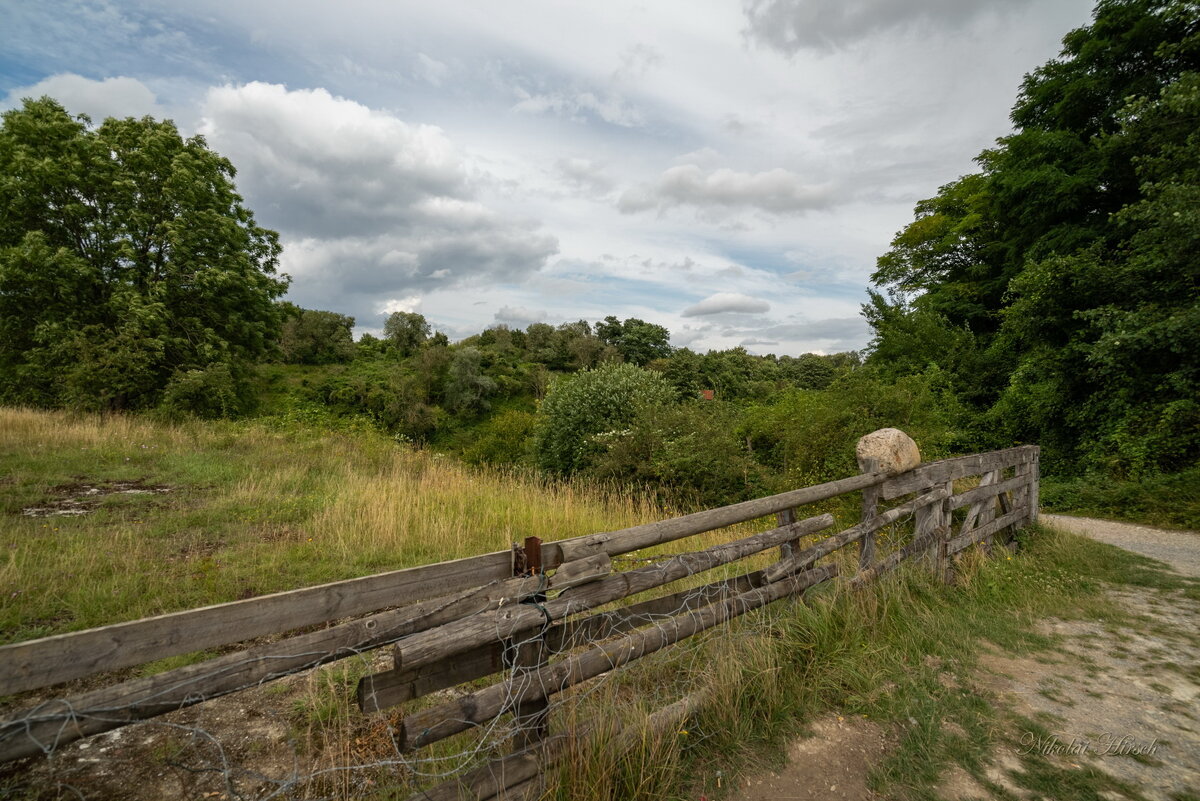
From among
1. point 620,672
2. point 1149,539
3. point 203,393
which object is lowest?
point 1149,539

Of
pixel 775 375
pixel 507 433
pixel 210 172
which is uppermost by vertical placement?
pixel 210 172

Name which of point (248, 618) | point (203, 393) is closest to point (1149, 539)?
point (248, 618)

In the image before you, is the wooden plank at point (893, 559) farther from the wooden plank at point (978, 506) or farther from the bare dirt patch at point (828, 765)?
the bare dirt patch at point (828, 765)

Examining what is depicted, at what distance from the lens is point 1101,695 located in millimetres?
3580

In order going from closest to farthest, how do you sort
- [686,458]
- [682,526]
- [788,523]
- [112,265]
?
[682,526], [788,523], [686,458], [112,265]

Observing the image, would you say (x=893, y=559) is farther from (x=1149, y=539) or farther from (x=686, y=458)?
(x=686, y=458)

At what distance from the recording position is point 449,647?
91.4 inches

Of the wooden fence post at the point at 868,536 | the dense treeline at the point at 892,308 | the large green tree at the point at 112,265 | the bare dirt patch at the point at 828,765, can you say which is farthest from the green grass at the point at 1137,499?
the large green tree at the point at 112,265

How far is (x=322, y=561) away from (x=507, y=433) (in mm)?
24207

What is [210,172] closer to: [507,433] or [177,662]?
[507,433]

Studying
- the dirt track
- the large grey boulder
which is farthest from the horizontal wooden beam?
the large grey boulder

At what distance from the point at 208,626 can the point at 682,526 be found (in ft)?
8.37

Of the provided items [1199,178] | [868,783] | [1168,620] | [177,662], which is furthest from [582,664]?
[1199,178]

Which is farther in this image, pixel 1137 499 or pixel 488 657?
pixel 1137 499
